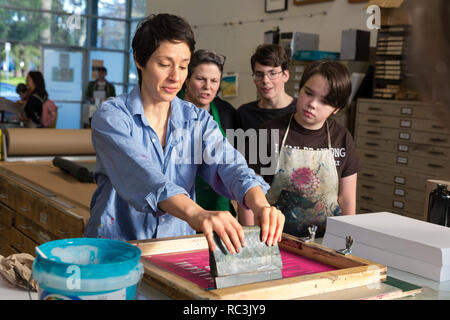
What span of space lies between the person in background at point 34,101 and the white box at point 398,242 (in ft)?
19.2

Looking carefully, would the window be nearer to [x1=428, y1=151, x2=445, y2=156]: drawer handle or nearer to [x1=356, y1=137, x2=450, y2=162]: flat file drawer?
[x1=356, y1=137, x2=450, y2=162]: flat file drawer

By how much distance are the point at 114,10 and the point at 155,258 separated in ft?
38.1

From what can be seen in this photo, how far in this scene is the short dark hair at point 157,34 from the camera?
1528mm

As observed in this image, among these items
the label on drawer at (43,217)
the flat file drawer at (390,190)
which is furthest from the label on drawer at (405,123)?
the label on drawer at (43,217)

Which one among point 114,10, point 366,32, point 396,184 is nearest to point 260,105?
point 396,184

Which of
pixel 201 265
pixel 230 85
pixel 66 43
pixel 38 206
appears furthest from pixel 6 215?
pixel 66 43

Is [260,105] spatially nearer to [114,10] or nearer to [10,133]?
[10,133]

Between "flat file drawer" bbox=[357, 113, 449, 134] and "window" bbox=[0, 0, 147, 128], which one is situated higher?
"window" bbox=[0, 0, 147, 128]

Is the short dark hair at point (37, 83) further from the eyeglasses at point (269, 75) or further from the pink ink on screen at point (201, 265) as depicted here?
the pink ink on screen at point (201, 265)

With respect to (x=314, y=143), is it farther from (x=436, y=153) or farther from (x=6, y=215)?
(x=436, y=153)

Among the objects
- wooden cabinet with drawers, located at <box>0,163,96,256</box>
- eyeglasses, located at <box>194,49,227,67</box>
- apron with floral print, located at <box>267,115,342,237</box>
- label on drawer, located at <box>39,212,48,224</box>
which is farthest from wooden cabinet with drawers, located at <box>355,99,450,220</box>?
label on drawer, located at <box>39,212,48,224</box>

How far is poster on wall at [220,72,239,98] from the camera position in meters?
8.41

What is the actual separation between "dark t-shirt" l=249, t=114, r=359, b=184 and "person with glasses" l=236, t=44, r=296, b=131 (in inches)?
23.9

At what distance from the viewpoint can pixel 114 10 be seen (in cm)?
1206
